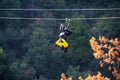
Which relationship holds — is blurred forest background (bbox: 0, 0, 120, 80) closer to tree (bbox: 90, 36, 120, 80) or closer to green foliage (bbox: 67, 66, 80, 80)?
green foliage (bbox: 67, 66, 80, 80)

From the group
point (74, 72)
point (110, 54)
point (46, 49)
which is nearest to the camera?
point (110, 54)

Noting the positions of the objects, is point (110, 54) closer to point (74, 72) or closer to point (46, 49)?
point (74, 72)

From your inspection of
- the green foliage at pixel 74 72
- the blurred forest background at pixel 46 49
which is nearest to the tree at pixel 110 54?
the green foliage at pixel 74 72

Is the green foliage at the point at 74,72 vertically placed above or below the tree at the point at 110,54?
below

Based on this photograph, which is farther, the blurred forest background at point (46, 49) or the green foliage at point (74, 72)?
the blurred forest background at point (46, 49)

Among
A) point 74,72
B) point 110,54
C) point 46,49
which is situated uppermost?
point 110,54

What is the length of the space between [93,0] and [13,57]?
392 inches

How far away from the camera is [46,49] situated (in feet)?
83.6

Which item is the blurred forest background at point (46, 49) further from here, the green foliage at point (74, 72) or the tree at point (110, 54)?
the tree at point (110, 54)

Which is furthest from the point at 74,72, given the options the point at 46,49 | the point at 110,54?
the point at 110,54

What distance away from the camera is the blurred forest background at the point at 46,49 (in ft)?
78.1

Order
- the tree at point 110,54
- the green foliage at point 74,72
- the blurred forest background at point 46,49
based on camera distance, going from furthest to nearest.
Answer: the blurred forest background at point 46,49
the green foliage at point 74,72
the tree at point 110,54

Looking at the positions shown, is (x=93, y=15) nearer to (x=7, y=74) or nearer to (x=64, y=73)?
(x=64, y=73)

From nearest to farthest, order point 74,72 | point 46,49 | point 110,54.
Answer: point 110,54, point 74,72, point 46,49
